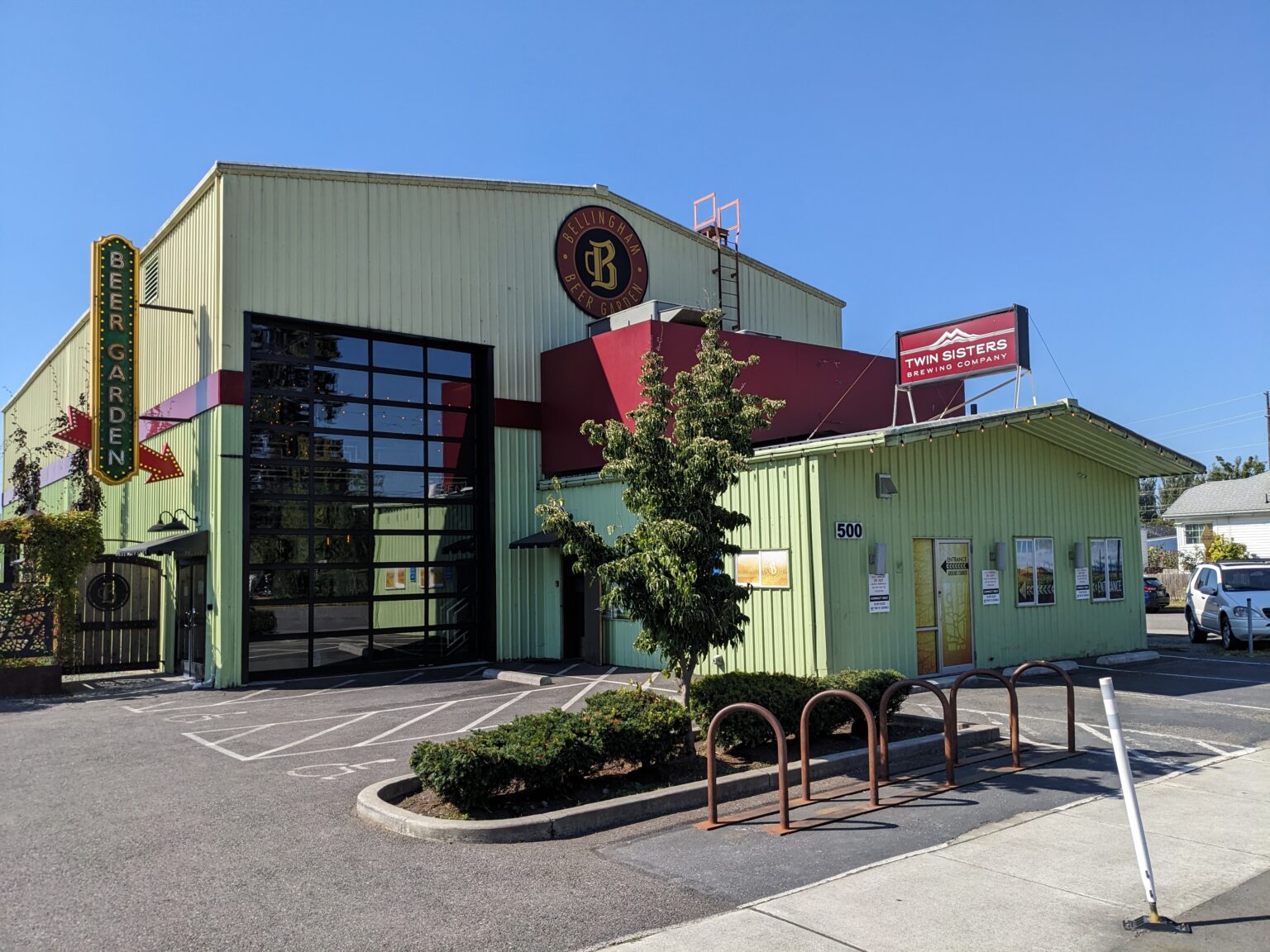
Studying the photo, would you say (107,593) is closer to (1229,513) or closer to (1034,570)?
(1034,570)

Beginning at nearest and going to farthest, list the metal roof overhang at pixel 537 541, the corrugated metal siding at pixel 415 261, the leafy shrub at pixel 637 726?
1. the leafy shrub at pixel 637 726
2. the corrugated metal siding at pixel 415 261
3. the metal roof overhang at pixel 537 541

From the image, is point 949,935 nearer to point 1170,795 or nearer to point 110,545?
point 1170,795

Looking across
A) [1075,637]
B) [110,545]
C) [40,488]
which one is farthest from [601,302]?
[40,488]

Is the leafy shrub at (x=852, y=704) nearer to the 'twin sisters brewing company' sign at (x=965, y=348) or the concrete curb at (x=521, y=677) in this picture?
the concrete curb at (x=521, y=677)

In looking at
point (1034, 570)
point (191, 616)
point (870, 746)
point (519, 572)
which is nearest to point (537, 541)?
point (519, 572)

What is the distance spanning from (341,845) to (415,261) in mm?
15030

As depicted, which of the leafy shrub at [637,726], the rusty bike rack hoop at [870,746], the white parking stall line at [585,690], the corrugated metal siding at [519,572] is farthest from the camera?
the corrugated metal siding at [519,572]

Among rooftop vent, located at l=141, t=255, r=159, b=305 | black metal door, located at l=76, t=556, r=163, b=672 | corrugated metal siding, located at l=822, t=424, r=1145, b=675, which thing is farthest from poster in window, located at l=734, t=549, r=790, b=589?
rooftop vent, located at l=141, t=255, r=159, b=305

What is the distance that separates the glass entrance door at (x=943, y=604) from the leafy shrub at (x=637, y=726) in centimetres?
761

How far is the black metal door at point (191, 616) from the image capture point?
18219 mm

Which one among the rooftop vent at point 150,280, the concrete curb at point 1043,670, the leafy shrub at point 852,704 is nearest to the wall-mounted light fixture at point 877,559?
the concrete curb at point 1043,670

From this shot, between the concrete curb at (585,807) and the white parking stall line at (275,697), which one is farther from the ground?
the concrete curb at (585,807)

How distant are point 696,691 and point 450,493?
1191 centimetres

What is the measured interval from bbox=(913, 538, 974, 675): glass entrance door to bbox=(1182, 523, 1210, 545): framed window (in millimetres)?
38596
